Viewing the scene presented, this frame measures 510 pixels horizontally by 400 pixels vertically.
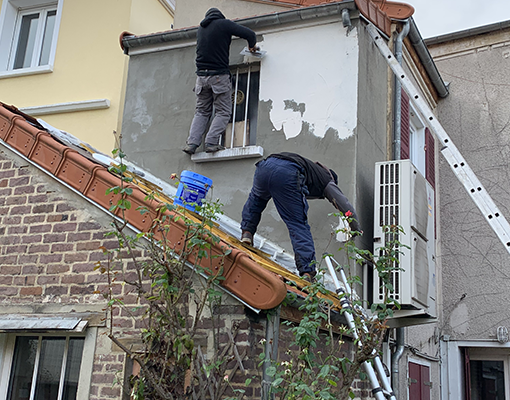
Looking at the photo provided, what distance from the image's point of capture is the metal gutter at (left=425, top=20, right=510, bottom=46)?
956 centimetres

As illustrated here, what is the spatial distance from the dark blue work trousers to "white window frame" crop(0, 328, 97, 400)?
1876mm

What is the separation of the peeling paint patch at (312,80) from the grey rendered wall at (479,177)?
3.17 m

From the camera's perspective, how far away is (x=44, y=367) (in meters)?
5.28

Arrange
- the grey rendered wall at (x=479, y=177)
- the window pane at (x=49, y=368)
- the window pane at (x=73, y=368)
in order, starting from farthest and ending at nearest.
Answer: the grey rendered wall at (x=479, y=177) < the window pane at (x=49, y=368) < the window pane at (x=73, y=368)

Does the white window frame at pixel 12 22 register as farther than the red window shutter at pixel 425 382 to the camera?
Yes

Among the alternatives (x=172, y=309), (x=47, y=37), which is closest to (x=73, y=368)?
(x=172, y=309)

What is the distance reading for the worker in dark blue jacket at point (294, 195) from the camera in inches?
221

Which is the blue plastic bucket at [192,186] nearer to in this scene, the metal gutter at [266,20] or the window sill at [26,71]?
the metal gutter at [266,20]

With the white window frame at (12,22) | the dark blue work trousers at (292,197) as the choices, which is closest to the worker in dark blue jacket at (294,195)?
the dark blue work trousers at (292,197)

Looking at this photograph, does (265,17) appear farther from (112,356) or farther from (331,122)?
(112,356)

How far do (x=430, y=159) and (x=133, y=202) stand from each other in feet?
19.0

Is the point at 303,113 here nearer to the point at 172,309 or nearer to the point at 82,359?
the point at 172,309

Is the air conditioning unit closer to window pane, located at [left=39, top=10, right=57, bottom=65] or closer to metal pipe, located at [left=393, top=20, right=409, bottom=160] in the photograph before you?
metal pipe, located at [left=393, top=20, right=409, bottom=160]

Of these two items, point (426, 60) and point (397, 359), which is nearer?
point (397, 359)
